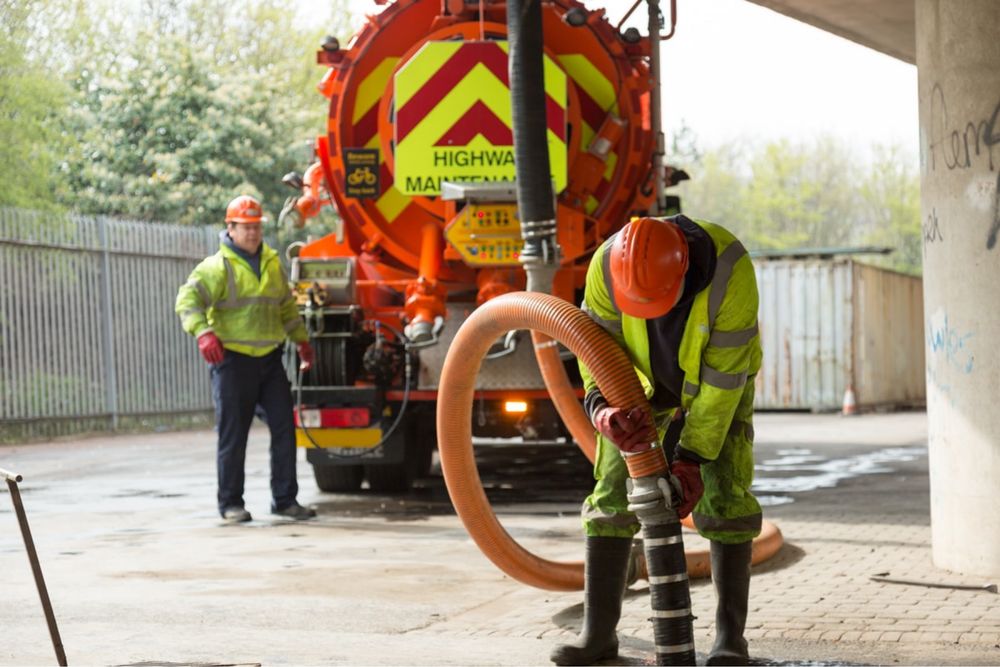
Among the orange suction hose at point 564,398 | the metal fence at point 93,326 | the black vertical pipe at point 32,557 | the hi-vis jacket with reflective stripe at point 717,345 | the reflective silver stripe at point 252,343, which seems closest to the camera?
the black vertical pipe at point 32,557

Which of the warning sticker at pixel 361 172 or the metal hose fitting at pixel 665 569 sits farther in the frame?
the warning sticker at pixel 361 172

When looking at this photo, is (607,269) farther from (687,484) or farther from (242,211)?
(242,211)

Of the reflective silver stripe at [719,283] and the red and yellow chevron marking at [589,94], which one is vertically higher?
the red and yellow chevron marking at [589,94]

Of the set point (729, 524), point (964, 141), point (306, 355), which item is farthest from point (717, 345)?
point (306, 355)

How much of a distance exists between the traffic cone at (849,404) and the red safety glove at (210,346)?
45.6ft

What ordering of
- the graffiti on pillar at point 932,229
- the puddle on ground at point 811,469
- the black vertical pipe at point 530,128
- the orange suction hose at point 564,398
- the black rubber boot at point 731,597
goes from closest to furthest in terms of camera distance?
the black rubber boot at point 731,597 < the graffiti on pillar at point 932,229 < the orange suction hose at point 564,398 < the black vertical pipe at point 530,128 < the puddle on ground at point 811,469

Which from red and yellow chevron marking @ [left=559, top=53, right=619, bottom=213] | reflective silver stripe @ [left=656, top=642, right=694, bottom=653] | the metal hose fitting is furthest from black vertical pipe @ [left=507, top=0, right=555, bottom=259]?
reflective silver stripe @ [left=656, top=642, right=694, bottom=653]

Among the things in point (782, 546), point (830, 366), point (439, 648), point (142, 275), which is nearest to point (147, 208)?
point (142, 275)

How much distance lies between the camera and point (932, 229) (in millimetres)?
6492

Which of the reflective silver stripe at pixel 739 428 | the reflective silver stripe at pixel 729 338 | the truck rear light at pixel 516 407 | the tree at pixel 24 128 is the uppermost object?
the tree at pixel 24 128

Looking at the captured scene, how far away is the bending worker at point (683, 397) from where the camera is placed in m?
4.40

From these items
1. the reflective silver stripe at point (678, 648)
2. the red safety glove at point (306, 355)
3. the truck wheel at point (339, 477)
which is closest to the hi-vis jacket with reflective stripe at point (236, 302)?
the red safety glove at point (306, 355)

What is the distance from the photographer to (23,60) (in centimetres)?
1964

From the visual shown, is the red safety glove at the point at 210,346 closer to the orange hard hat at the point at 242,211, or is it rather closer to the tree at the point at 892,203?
the orange hard hat at the point at 242,211
